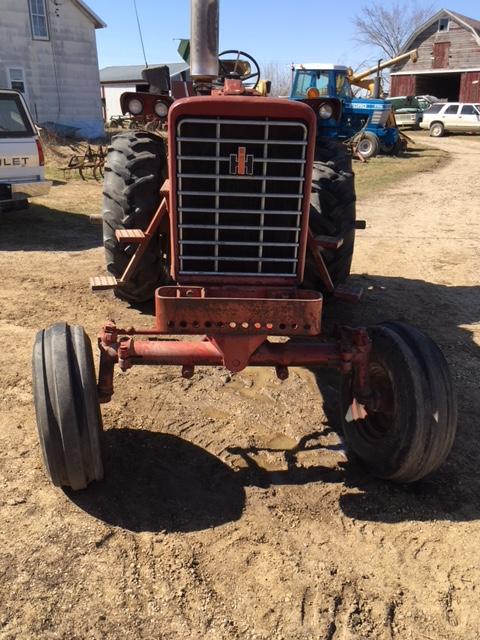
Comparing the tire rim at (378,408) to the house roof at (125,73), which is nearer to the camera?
the tire rim at (378,408)

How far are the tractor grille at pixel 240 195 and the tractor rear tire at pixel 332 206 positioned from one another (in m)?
1.31

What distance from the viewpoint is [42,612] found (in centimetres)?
242

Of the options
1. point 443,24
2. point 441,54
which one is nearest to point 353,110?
point 441,54

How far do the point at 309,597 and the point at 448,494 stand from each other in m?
1.14

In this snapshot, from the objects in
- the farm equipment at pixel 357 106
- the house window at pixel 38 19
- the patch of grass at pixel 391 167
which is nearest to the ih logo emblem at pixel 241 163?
the patch of grass at pixel 391 167

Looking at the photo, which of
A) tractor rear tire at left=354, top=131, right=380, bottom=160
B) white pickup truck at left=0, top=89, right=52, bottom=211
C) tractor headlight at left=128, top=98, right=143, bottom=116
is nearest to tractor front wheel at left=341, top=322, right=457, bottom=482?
tractor headlight at left=128, top=98, right=143, bottom=116

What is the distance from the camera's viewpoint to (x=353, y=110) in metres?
19.2

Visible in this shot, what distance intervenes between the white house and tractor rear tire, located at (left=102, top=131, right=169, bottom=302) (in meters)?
19.1

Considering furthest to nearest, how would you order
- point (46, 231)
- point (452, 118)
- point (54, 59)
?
1. point (452, 118)
2. point (54, 59)
3. point (46, 231)

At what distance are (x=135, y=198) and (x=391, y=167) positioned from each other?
14.5 metres

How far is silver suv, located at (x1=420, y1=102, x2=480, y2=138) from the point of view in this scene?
92.8 feet

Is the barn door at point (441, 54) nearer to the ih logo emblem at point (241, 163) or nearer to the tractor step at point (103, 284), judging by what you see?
the tractor step at point (103, 284)

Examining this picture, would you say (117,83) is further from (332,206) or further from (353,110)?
(332,206)

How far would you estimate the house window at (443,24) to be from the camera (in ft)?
129
